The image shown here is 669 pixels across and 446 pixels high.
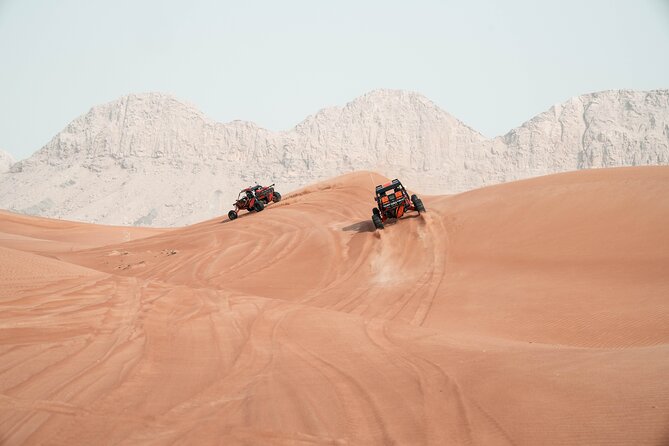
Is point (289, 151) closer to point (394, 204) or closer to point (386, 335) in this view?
point (394, 204)

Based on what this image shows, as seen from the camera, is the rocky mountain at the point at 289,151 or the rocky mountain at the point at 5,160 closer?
the rocky mountain at the point at 289,151

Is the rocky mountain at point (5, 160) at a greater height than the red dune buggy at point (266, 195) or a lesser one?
greater

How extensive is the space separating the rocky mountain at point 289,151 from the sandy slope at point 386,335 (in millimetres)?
85749

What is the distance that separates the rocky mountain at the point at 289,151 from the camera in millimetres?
103062

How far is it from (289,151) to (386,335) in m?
109

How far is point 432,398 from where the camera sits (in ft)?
16.7

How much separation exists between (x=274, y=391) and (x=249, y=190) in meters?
21.6

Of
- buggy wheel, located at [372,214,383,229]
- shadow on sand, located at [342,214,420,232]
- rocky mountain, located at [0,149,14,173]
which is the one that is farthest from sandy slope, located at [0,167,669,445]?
rocky mountain, located at [0,149,14,173]

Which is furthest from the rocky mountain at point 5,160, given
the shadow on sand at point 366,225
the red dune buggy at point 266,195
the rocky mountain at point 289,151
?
the shadow on sand at point 366,225

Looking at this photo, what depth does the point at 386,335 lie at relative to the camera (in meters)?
7.64

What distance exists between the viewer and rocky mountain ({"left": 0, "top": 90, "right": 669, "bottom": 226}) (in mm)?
103062

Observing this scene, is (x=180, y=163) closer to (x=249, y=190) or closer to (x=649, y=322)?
(x=249, y=190)

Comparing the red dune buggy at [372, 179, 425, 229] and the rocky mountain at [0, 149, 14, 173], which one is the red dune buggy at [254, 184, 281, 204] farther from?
the rocky mountain at [0, 149, 14, 173]

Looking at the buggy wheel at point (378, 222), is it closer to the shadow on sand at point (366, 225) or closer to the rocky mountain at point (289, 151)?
the shadow on sand at point (366, 225)
